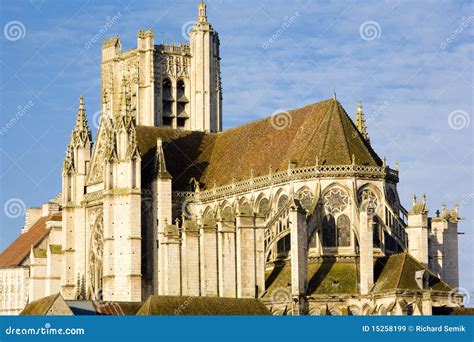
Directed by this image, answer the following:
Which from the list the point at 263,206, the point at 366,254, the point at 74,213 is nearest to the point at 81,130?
the point at 74,213

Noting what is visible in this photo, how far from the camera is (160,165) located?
347 ft

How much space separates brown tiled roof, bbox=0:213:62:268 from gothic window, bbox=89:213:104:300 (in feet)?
45.1

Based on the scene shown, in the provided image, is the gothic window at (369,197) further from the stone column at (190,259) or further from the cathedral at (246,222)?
the stone column at (190,259)

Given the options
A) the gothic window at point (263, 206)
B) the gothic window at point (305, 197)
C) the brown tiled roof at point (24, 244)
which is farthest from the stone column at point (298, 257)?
the brown tiled roof at point (24, 244)

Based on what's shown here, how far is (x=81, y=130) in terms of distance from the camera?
113875mm

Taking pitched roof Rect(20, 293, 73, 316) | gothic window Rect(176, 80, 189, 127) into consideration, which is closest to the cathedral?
gothic window Rect(176, 80, 189, 127)

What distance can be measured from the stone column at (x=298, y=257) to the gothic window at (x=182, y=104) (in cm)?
3240

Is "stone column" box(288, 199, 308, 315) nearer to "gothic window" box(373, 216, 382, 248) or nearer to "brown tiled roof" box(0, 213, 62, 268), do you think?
"gothic window" box(373, 216, 382, 248)

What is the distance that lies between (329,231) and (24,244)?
1627 inches

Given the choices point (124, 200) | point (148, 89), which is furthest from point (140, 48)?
point (124, 200)

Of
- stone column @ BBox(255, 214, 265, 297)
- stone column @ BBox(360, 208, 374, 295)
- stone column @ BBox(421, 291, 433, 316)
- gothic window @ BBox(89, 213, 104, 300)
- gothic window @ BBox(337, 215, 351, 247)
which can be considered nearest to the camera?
stone column @ BBox(421, 291, 433, 316)

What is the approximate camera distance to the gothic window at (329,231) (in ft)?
316

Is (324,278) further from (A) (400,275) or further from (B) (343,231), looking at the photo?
(A) (400,275)

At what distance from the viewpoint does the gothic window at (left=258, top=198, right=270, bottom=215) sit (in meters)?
100
